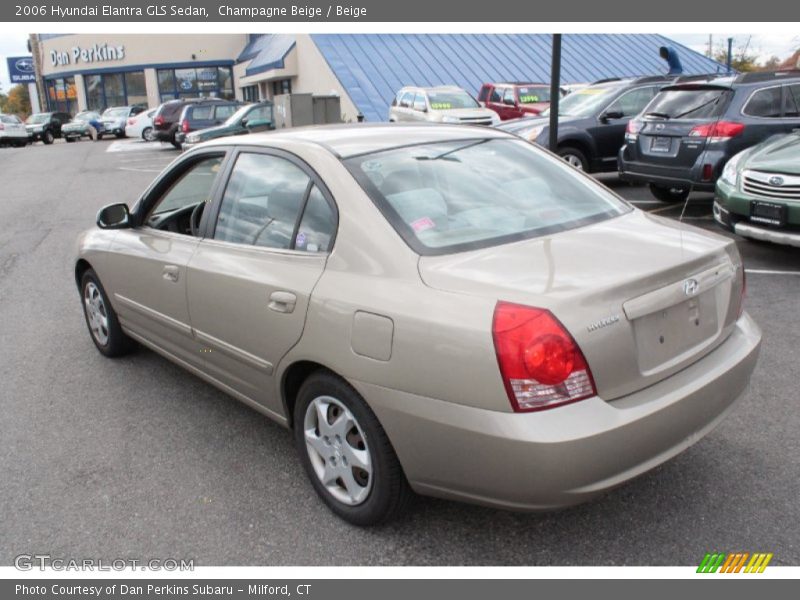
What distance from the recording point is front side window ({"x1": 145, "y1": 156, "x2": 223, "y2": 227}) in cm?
399

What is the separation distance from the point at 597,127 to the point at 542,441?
32.7 feet

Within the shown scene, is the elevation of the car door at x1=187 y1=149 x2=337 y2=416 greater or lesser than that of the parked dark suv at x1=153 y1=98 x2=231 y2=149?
greater

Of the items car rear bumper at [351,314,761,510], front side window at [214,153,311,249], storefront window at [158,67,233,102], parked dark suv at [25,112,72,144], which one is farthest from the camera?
storefront window at [158,67,233,102]

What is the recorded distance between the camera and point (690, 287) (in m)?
2.73

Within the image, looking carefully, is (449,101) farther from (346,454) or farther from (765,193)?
(346,454)

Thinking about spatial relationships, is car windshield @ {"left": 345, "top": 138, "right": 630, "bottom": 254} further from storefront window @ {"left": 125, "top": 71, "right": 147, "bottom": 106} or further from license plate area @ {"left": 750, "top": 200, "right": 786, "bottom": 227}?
storefront window @ {"left": 125, "top": 71, "right": 147, "bottom": 106}

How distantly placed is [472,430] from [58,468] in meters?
2.31

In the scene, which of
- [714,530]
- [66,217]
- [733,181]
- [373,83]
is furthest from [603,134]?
[373,83]

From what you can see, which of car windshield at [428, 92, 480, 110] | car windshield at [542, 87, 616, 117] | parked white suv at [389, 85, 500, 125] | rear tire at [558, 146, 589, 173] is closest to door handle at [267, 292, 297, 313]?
rear tire at [558, 146, 589, 173]

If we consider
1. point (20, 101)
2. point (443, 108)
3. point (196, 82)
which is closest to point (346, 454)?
point (443, 108)

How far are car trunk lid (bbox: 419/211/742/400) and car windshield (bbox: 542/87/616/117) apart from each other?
9.29m

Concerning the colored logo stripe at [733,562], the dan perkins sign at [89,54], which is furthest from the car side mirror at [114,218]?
the dan perkins sign at [89,54]

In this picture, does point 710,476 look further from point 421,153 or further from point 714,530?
point 421,153

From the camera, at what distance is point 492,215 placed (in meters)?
3.11
